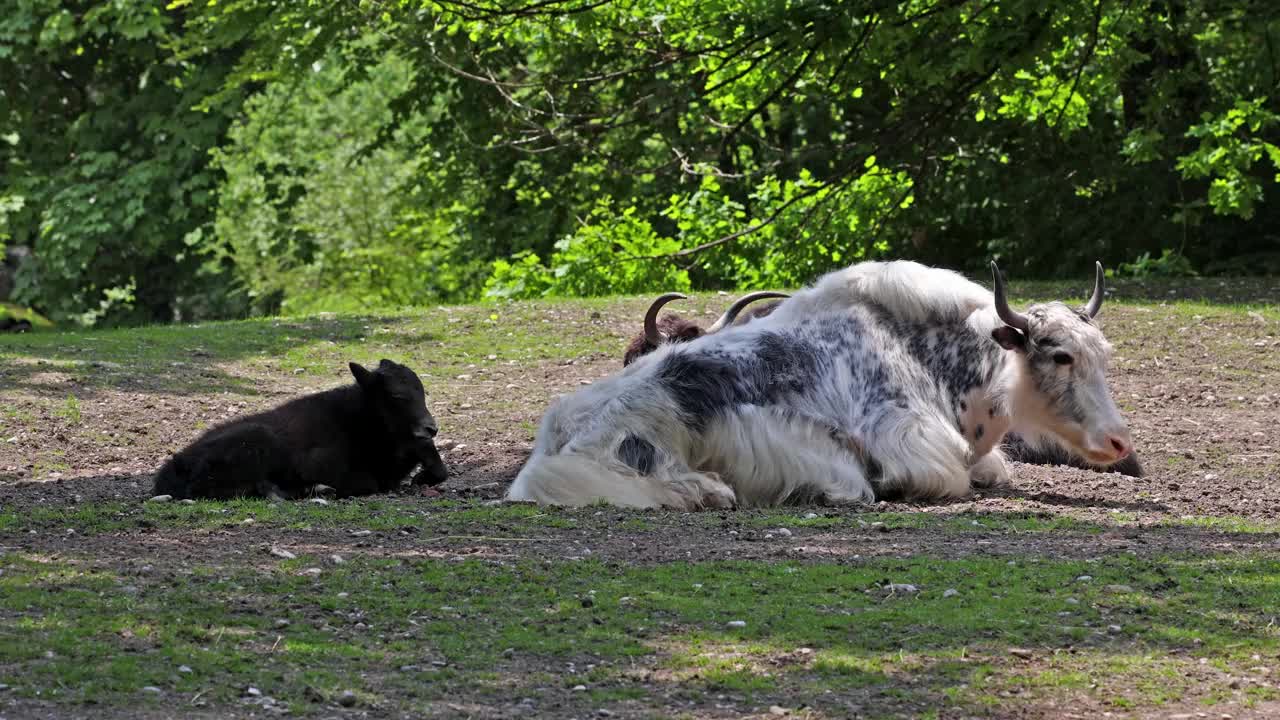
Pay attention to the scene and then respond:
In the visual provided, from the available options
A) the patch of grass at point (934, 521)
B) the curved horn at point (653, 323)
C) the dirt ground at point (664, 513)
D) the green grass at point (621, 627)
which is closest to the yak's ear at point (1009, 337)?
the dirt ground at point (664, 513)

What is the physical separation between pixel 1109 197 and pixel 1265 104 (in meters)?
3.41

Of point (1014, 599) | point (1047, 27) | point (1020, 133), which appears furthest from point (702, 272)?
point (1014, 599)

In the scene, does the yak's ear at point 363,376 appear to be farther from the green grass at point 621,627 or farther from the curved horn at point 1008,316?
the curved horn at point 1008,316

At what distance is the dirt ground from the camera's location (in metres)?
7.40

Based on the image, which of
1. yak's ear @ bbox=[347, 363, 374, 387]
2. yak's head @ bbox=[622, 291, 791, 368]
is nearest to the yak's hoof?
yak's ear @ bbox=[347, 363, 374, 387]

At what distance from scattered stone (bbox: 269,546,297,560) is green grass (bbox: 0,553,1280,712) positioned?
0.07 m

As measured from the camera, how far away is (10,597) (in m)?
6.14

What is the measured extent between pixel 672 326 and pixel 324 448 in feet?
12.0

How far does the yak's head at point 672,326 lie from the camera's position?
433 inches

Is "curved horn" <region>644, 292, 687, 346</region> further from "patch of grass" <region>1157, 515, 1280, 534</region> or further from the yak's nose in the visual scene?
"patch of grass" <region>1157, 515, 1280, 534</region>

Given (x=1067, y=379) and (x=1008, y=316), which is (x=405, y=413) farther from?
(x=1067, y=379)

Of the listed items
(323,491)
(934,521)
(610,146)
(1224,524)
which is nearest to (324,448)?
(323,491)

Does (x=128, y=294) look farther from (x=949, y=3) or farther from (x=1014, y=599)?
(x=1014, y=599)

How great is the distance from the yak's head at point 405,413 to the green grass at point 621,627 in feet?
8.56
